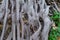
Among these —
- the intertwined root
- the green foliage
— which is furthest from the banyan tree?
the green foliage

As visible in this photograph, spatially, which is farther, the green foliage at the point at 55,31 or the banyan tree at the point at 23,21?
the green foliage at the point at 55,31

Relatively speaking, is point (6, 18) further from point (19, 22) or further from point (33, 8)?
point (33, 8)

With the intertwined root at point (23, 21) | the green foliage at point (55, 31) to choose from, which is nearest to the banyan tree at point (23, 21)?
the intertwined root at point (23, 21)

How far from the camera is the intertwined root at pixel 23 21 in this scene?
2.56 m

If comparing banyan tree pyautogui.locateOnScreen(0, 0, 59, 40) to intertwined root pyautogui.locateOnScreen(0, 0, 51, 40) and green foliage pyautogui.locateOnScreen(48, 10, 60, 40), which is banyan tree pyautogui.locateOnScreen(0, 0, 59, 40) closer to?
intertwined root pyautogui.locateOnScreen(0, 0, 51, 40)

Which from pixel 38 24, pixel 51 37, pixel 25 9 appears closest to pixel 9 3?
pixel 25 9

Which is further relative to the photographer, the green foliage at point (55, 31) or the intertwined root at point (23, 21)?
the green foliage at point (55, 31)

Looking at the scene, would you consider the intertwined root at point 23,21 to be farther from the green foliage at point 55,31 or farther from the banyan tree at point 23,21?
the green foliage at point 55,31

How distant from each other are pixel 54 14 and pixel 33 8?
0.70 m

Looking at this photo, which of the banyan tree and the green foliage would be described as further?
the green foliage

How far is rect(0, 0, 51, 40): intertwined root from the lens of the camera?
101 inches

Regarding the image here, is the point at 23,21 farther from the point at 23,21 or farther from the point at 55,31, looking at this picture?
the point at 55,31

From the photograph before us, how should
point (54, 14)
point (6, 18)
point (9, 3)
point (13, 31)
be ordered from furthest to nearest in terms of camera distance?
point (54, 14) → point (9, 3) → point (6, 18) → point (13, 31)

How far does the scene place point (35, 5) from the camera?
10.0ft
